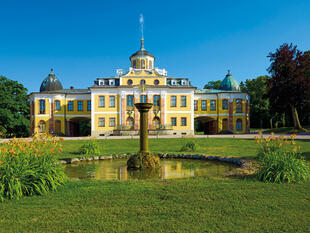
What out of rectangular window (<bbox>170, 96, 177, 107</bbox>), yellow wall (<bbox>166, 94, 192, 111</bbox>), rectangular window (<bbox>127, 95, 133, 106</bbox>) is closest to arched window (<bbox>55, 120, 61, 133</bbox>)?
rectangular window (<bbox>127, 95, 133, 106</bbox>)

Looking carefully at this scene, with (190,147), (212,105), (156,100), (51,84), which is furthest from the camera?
(212,105)

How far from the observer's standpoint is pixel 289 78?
33.0m

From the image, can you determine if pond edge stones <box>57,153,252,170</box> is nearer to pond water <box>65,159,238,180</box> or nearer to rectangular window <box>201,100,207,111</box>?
pond water <box>65,159,238,180</box>

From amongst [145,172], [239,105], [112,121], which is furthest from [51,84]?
[145,172]

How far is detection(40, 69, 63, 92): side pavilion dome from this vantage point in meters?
40.5

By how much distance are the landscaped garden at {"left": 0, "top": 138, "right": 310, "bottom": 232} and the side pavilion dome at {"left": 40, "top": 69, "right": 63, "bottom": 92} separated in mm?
38302

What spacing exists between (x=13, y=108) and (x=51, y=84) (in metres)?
7.23

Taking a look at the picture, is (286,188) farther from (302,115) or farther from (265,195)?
(302,115)

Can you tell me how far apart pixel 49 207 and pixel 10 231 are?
0.96 meters

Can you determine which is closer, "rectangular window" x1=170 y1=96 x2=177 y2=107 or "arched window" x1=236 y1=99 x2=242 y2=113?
"rectangular window" x1=170 y1=96 x2=177 y2=107

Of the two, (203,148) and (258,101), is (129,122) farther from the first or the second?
(258,101)

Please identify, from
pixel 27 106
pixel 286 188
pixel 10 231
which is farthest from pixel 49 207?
pixel 27 106

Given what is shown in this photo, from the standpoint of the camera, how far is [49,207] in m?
4.70

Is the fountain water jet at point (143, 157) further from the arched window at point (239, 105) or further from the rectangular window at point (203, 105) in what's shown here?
the arched window at point (239, 105)
